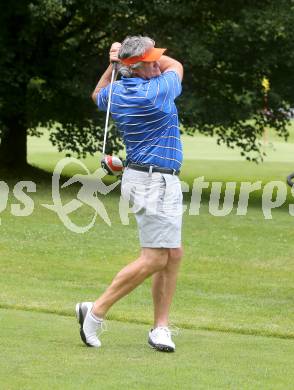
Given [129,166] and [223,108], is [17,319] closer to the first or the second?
[129,166]

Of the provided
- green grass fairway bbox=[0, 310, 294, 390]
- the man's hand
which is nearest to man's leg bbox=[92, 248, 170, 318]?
green grass fairway bbox=[0, 310, 294, 390]

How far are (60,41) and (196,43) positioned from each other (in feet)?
12.7

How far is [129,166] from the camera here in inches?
316

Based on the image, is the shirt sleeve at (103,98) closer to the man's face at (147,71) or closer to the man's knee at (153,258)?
the man's face at (147,71)

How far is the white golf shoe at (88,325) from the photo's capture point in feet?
25.6

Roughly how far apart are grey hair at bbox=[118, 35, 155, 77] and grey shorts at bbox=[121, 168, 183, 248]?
2.20 ft

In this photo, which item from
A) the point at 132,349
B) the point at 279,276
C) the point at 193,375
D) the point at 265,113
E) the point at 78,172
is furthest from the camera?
the point at 78,172

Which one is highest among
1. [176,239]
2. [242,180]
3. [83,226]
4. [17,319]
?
[176,239]

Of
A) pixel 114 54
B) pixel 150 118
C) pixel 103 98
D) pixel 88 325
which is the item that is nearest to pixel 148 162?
pixel 150 118

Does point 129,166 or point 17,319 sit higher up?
point 129,166

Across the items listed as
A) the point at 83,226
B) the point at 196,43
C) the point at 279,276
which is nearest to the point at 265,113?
the point at 196,43

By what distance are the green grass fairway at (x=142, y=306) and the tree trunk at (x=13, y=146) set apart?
3.66 meters

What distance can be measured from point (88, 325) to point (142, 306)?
280cm

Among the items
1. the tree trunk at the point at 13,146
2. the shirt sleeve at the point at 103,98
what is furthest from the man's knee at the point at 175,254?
the tree trunk at the point at 13,146
